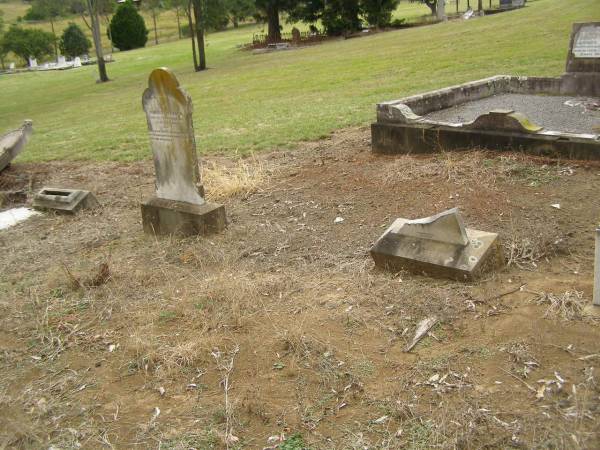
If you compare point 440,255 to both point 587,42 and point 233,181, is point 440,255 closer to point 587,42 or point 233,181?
point 233,181

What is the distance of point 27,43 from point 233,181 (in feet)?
178

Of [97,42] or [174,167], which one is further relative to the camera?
[97,42]

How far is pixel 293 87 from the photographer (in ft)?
64.0

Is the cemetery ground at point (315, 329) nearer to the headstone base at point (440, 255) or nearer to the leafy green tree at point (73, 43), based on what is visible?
the headstone base at point (440, 255)

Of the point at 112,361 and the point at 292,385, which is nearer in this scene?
the point at 292,385

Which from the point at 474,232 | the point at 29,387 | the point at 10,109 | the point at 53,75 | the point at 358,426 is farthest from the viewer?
the point at 53,75

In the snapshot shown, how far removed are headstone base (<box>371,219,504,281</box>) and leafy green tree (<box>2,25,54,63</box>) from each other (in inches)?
2268

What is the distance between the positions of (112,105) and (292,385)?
20.6 m

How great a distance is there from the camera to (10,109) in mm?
26000

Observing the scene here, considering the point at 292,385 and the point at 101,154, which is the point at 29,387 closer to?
the point at 292,385

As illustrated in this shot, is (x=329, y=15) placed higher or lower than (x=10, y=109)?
higher

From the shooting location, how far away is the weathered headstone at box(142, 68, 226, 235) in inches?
258

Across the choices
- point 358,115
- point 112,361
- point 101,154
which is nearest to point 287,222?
point 112,361

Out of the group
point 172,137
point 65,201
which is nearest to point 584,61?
point 172,137
